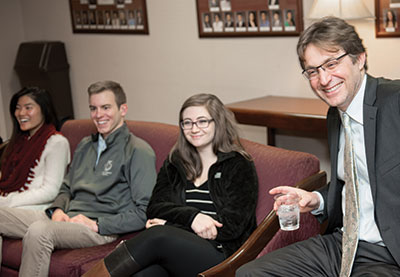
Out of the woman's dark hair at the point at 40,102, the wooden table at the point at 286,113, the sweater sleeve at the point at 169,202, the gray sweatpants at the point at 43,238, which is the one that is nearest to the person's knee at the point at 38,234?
the gray sweatpants at the point at 43,238

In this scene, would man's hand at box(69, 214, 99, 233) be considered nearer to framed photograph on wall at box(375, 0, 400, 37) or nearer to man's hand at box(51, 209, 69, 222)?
man's hand at box(51, 209, 69, 222)

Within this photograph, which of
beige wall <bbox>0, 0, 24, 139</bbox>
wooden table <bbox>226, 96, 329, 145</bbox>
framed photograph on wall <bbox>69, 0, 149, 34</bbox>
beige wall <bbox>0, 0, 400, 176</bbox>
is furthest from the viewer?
beige wall <bbox>0, 0, 24, 139</bbox>

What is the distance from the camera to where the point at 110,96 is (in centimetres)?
347

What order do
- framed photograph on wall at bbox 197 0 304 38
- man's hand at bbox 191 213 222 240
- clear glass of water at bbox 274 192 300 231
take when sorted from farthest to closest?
framed photograph on wall at bbox 197 0 304 38
man's hand at bbox 191 213 222 240
clear glass of water at bbox 274 192 300 231

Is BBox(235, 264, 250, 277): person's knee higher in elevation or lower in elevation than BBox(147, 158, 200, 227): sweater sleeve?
lower

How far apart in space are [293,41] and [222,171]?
1880 mm

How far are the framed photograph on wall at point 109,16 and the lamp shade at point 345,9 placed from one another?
2412mm

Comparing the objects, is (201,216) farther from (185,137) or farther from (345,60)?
(345,60)

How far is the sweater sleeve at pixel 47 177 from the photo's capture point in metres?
3.60

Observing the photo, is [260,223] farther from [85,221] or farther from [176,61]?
[176,61]

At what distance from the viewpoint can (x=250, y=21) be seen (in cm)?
470

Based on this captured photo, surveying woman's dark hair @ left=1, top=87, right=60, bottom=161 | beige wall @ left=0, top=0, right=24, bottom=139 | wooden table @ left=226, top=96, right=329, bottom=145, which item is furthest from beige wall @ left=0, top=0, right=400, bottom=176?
A: woman's dark hair @ left=1, top=87, right=60, bottom=161

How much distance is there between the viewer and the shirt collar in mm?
2248

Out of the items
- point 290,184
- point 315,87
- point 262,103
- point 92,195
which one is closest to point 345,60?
point 315,87
